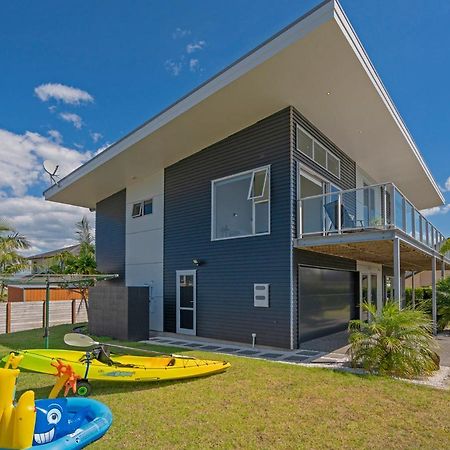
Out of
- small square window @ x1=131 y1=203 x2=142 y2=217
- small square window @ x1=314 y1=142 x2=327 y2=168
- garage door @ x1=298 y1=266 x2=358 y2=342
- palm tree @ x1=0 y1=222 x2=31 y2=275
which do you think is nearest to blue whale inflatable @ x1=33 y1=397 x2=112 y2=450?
garage door @ x1=298 y1=266 x2=358 y2=342

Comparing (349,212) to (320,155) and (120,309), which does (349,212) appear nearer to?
(320,155)

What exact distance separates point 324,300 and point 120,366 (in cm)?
632

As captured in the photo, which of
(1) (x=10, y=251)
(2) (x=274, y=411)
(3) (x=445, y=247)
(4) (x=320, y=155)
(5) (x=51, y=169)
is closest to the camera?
(2) (x=274, y=411)

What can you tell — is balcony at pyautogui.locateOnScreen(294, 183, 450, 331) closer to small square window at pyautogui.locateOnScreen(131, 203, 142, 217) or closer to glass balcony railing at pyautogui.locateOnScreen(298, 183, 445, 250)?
glass balcony railing at pyautogui.locateOnScreen(298, 183, 445, 250)

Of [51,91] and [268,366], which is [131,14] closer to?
[51,91]

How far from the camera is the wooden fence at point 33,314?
39.3 ft

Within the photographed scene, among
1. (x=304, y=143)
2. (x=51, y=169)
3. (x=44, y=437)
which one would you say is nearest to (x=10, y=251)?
(x=51, y=169)

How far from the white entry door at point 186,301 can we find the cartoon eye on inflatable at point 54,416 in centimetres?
671

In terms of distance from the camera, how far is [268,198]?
9.11 metres

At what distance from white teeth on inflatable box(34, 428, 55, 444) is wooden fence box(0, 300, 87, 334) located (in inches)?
384

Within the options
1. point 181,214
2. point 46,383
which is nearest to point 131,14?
point 181,214

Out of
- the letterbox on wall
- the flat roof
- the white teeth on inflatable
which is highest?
the flat roof

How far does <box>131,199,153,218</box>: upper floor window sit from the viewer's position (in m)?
12.6

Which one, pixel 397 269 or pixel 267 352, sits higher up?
pixel 397 269
